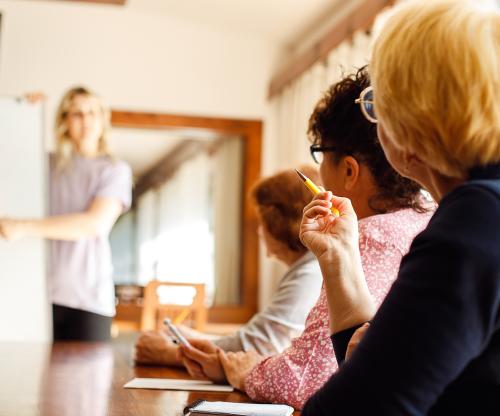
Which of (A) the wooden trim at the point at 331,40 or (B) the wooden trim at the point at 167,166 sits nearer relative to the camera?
(A) the wooden trim at the point at 331,40

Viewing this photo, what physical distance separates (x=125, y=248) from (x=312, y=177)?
4.64 meters

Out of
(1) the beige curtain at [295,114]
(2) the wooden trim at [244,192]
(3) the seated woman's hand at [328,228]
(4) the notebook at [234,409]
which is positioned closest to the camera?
(3) the seated woman's hand at [328,228]

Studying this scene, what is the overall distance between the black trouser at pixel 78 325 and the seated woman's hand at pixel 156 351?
0.74m

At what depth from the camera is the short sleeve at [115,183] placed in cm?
267

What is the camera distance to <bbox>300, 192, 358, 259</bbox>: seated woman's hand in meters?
0.93

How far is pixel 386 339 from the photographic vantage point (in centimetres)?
64

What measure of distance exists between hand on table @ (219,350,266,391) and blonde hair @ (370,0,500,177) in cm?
81

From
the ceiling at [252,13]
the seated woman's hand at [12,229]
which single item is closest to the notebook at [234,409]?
the seated woman's hand at [12,229]

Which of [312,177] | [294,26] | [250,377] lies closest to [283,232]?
[312,177]

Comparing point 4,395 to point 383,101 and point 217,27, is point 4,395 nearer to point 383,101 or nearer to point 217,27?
point 383,101

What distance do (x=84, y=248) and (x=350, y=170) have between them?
5.08 feet

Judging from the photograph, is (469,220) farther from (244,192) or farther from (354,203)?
(244,192)

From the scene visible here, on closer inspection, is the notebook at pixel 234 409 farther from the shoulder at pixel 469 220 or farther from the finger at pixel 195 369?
the shoulder at pixel 469 220

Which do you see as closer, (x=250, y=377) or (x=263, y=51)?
(x=250, y=377)
